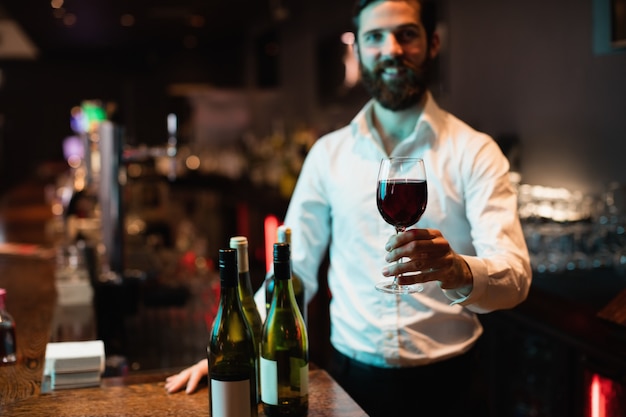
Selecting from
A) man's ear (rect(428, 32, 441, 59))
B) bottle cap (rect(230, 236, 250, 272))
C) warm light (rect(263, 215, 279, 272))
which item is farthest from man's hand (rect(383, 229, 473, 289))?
warm light (rect(263, 215, 279, 272))

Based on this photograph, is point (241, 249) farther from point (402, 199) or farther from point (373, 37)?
point (373, 37)

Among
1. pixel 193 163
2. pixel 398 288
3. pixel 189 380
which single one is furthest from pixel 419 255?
pixel 193 163

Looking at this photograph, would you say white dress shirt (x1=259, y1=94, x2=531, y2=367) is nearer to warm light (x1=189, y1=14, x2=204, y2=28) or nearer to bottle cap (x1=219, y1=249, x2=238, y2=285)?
bottle cap (x1=219, y1=249, x2=238, y2=285)

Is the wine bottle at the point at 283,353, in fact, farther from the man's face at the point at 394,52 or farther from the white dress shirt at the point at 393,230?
the man's face at the point at 394,52

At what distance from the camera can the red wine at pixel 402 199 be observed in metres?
1.37

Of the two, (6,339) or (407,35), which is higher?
(407,35)

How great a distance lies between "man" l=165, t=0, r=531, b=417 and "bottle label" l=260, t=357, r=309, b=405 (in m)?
0.56

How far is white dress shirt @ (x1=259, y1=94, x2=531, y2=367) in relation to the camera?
1.82m

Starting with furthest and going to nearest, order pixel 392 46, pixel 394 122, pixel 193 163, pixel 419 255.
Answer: pixel 193 163 → pixel 394 122 → pixel 392 46 → pixel 419 255

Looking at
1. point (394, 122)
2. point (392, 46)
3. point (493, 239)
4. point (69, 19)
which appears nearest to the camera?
→ point (493, 239)

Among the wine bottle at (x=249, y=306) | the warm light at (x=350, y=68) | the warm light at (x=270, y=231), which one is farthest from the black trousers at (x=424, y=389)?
the warm light at (x=350, y=68)

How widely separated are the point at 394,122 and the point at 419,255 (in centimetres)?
76

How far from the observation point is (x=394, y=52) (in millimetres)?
1917

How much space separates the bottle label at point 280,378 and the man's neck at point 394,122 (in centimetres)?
80
